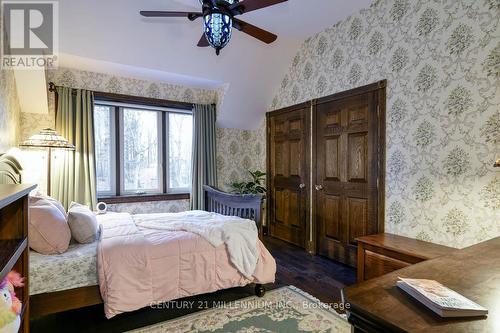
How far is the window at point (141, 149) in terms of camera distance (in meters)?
3.88

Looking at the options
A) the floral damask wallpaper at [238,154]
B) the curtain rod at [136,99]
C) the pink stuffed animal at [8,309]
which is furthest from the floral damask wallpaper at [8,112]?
the floral damask wallpaper at [238,154]

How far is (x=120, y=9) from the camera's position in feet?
9.22

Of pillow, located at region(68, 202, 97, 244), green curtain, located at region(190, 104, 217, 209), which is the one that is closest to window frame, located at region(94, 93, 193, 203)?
green curtain, located at region(190, 104, 217, 209)

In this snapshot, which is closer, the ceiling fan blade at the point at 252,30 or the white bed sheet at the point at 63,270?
the white bed sheet at the point at 63,270

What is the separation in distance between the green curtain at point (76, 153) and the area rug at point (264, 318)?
217 centimetres

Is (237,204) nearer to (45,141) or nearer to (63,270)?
(63,270)

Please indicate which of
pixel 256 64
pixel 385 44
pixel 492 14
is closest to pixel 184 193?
pixel 256 64

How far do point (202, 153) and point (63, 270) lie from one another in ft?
8.93

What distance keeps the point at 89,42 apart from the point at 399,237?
3736 millimetres

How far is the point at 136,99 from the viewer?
3938mm

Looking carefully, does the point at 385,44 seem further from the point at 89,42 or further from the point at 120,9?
the point at 89,42

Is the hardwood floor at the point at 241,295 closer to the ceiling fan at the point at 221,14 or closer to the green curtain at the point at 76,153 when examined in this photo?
the green curtain at the point at 76,153

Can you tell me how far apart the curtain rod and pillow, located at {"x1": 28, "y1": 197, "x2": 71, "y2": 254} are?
6.94ft

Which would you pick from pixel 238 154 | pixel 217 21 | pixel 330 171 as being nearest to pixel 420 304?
pixel 217 21
